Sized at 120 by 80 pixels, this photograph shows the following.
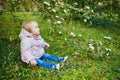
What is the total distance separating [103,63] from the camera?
7.92 metres

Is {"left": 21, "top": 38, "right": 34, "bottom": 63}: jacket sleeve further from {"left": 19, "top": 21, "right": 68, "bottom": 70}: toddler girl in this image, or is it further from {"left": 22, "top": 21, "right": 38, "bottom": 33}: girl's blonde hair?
{"left": 22, "top": 21, "right": 38, "bottom": 33}: girl's blonde hair

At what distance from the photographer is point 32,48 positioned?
7.36m

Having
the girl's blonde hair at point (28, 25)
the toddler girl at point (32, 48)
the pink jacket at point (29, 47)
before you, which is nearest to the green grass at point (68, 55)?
the toddler girl at point (32, 48)

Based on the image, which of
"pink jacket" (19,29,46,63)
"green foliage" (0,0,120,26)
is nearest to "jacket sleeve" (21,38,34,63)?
"pink jacket" (19,29,46,63)

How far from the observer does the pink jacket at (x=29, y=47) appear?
23.1ft

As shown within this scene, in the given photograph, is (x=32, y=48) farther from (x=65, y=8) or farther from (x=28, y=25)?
(x=65, y=8)

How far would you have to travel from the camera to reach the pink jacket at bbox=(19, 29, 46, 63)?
7047 mm

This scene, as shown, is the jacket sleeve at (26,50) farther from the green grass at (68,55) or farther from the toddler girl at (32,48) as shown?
the green grass at (68,55)

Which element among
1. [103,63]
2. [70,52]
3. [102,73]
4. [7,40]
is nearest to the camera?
[102,73]

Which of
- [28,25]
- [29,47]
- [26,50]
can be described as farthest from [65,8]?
[26,50]

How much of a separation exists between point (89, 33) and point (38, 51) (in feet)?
12.6

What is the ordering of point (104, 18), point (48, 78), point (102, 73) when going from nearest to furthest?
point (48, 78), point (102, 73), point (104, 18)

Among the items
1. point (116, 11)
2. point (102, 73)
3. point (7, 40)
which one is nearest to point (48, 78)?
point (102, 73)

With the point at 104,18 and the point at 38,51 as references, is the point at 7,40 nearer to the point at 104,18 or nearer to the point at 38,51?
the point at 38,51
